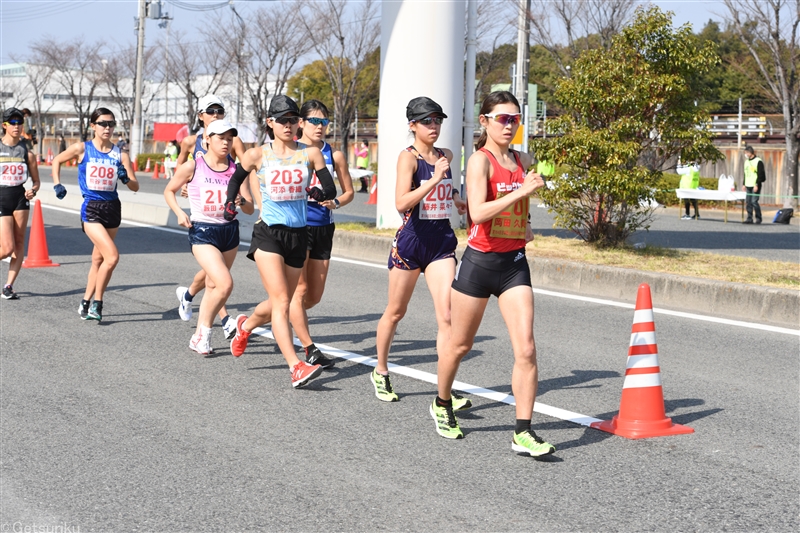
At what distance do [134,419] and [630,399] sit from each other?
3.12m

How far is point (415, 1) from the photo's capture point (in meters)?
16.9

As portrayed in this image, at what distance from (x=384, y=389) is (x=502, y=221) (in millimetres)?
1830

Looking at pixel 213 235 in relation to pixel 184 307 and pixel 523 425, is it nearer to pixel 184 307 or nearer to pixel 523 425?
pixel 184 307

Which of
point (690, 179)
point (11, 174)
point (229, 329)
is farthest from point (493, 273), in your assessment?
point (690, 179)

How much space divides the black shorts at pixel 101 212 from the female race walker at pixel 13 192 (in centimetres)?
156

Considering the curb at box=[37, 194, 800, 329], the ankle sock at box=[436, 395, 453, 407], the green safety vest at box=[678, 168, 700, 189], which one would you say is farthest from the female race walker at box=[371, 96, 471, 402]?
the green safety vest at box=[678, 168, 700, 189]

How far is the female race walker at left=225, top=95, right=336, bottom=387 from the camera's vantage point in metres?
7.11

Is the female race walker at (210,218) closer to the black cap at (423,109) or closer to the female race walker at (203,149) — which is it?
the female race walker at (203,149)

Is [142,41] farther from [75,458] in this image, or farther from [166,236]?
[75,458]

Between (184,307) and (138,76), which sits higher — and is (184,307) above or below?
below

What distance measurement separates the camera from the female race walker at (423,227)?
632cm

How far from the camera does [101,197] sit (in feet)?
32.7

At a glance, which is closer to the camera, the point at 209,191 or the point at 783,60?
the point at 209,191

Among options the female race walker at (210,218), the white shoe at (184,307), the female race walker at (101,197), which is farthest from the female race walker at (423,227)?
the female race walker at (101,197)
